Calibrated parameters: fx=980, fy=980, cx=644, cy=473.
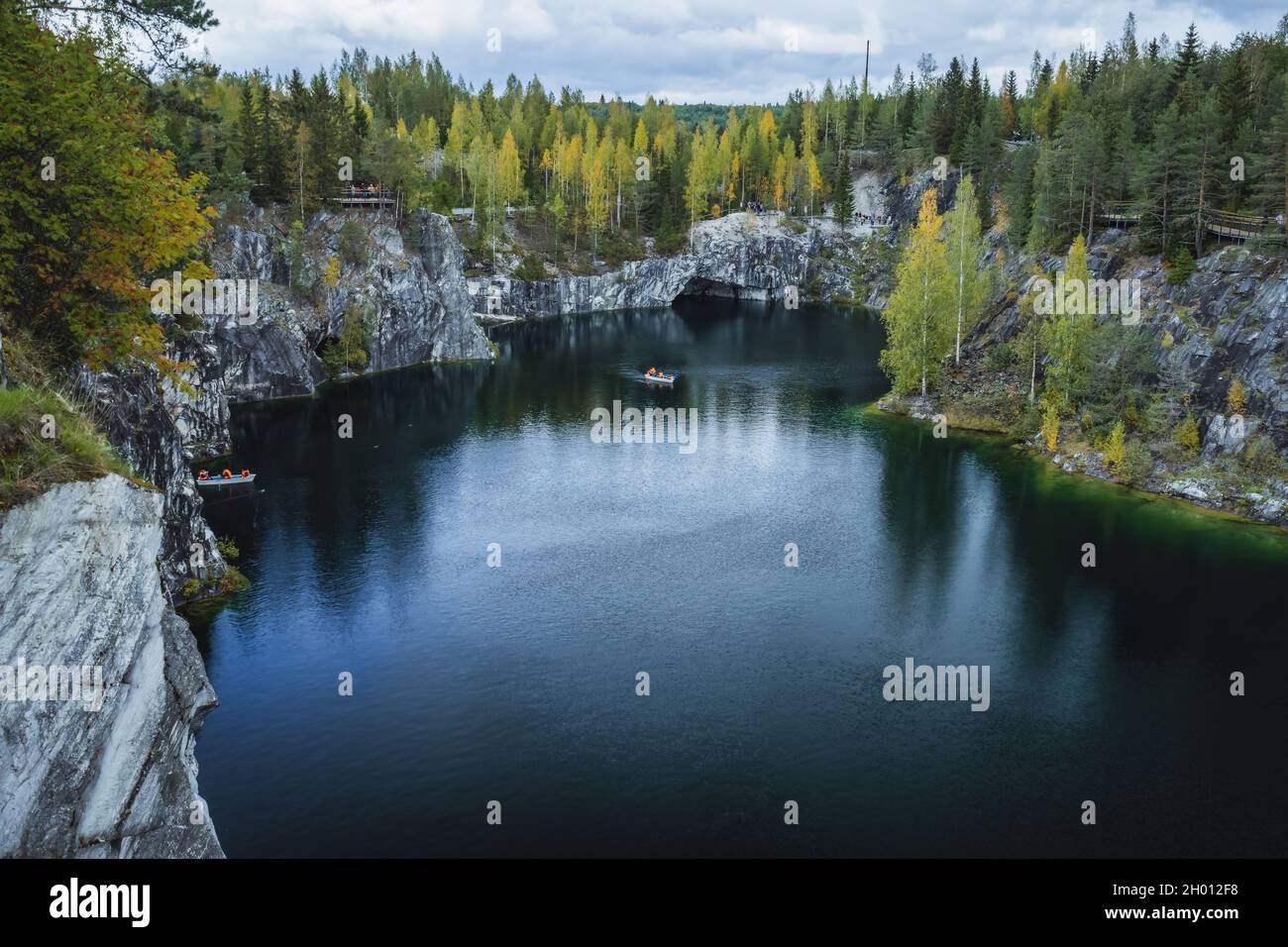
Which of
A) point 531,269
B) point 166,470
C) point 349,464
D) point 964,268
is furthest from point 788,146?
point 166,470

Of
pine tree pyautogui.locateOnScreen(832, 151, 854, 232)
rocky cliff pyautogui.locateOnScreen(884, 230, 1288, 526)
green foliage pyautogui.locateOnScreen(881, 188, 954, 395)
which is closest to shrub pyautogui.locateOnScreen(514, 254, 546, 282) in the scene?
pine tree pyautogui.locateOnScreen(832, 151, 854, 232)

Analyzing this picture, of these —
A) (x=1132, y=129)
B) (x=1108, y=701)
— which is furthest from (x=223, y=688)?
(x=1132, y=129)

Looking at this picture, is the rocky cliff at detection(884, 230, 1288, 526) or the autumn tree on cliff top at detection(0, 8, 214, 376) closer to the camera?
the autumn tree on cliff top at detection(0, 8, 214, 376)

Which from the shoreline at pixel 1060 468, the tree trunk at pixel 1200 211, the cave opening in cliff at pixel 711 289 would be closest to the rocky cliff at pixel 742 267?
the cave opening in cliff at pixel 711 289

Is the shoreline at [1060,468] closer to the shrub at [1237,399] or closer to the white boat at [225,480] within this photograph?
the shrub at [1237,399]

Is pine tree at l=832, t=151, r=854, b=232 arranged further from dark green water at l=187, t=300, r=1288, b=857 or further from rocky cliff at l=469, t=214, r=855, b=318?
dark green water at l=187, t=300, r=1288, b=857

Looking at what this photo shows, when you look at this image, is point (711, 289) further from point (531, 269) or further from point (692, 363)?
point (692, 363)
